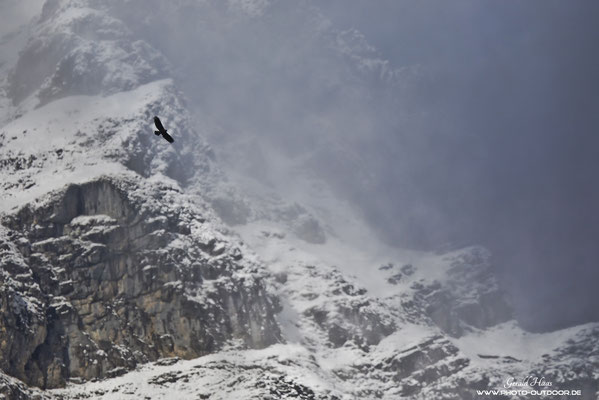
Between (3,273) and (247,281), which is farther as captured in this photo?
(247,281)

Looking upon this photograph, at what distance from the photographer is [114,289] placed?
18138cm

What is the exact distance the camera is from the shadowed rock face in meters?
171

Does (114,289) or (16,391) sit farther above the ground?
(114,289)

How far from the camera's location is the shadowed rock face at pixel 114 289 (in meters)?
171

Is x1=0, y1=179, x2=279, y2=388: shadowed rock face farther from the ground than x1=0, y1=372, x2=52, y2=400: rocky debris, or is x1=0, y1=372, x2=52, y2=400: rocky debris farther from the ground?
x1=0, y1=179, x2=279, y2=388: shadowed rock face

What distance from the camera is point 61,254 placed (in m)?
182

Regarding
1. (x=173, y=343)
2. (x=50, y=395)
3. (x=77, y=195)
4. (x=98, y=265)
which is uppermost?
(x=77, y=195)

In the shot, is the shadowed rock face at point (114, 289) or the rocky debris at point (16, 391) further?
the shadowed rock face at point (114, 289)

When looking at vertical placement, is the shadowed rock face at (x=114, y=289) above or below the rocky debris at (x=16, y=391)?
above

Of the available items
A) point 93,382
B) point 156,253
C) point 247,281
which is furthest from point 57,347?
point 247,281

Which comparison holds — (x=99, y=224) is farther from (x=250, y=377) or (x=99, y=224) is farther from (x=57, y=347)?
(x=250, y=377)

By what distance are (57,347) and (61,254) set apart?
1695cm

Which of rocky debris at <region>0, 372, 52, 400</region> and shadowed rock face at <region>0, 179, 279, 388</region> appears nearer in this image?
rocky debris at <region>0, 372, 52, 400</region>

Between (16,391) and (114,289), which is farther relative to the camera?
(114,289)
